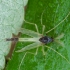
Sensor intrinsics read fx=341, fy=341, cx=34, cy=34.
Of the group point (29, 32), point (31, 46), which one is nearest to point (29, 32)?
point (29, 32)

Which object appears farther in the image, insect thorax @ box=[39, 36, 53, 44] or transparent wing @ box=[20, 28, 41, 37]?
insect thorax @ box=[39, 36, 53, 44]

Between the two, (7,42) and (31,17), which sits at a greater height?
(31,17)

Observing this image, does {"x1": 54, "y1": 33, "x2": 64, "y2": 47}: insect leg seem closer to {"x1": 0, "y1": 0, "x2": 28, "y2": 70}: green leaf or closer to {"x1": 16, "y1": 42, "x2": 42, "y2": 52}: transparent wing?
{"x1": 16, "y1": 42, "x2": 42, "y2": 52}: transparent wing

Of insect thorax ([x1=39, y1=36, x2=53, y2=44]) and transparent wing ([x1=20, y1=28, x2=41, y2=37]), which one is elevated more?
transparent wing ([x1=20, y1=28, x2=41, y2=37])

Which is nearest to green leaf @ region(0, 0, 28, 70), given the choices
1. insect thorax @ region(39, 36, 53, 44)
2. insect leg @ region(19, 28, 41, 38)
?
insect leg @ region(19, 28, 41, 38)

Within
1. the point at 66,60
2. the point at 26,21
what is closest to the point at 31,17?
the point at 26,21

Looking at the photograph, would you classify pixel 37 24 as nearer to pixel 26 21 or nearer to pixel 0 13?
pixel 26 21

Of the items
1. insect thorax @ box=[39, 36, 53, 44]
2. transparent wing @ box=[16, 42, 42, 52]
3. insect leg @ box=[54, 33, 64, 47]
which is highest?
insect leg @ box=[54, 33, 64, 47]

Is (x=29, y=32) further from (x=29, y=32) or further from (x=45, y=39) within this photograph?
(x=45, y=39)
